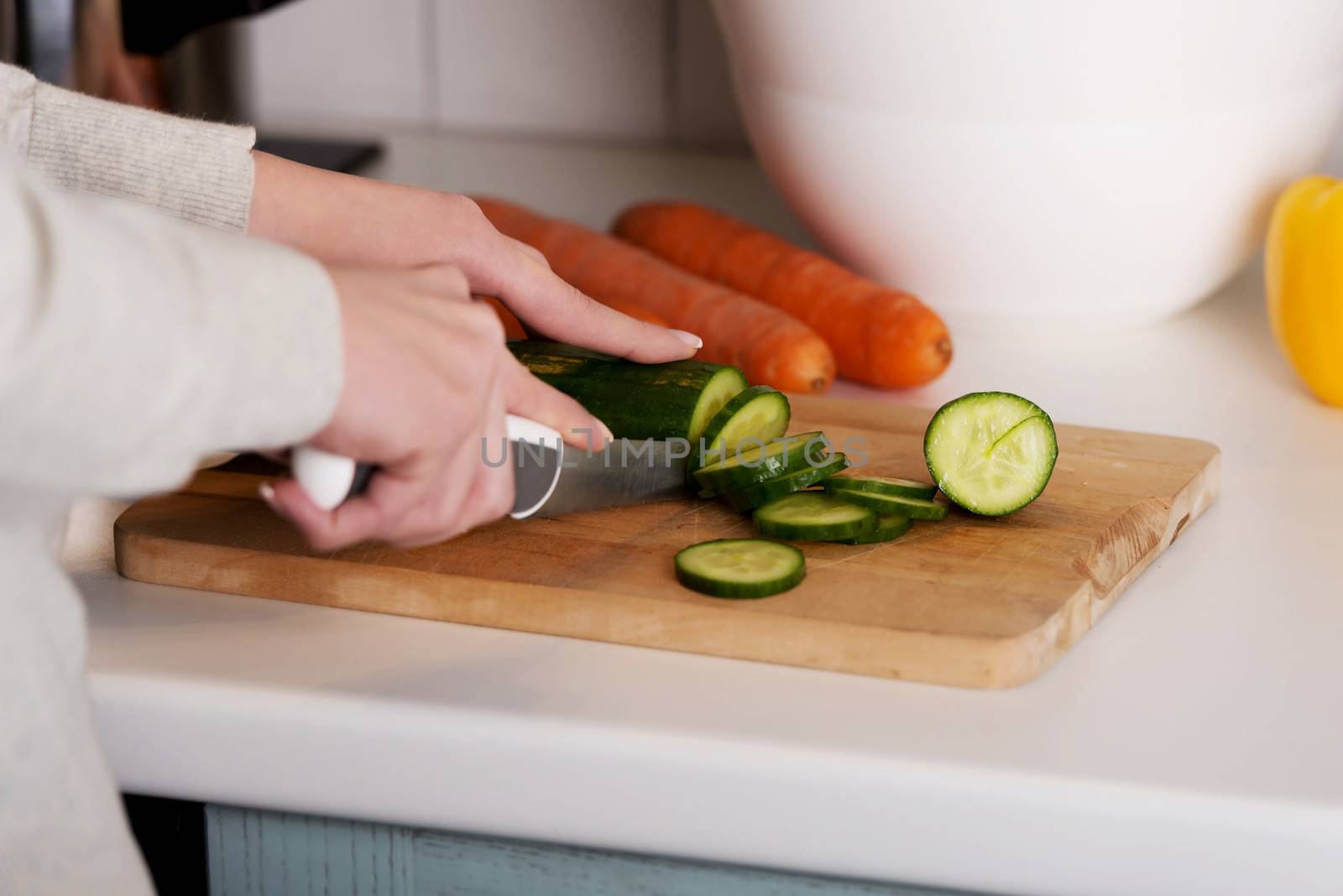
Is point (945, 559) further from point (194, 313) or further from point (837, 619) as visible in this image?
point (194, 313)

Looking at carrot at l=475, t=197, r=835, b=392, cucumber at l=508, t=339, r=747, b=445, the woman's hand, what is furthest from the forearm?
carrot at l=475, t=197, r=835, b=392

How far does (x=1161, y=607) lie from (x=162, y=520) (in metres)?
0.65

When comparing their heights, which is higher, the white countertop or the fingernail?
the fingernail

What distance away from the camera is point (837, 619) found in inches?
33.3

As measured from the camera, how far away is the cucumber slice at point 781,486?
994mm

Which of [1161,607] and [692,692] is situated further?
[1161,607]

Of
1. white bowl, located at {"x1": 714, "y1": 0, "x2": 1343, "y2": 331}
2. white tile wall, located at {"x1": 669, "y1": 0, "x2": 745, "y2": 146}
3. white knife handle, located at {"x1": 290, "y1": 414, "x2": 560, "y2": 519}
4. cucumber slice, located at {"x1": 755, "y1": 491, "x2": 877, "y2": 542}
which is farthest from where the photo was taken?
white tile wall, located at {"x1": 669, "y1": 0, "x2": 745, "y2": 146}

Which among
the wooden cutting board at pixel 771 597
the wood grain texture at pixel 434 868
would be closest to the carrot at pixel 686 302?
the wooden cutting board at pixel 771 597

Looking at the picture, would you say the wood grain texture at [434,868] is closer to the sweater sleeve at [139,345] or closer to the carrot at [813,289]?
the sweater sleeve at [139,345]

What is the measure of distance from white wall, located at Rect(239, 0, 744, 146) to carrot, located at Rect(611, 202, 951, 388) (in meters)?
0.45

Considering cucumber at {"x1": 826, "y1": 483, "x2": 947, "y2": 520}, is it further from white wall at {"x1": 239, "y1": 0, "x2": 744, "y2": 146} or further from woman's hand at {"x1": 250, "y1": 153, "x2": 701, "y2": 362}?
white wall at {"x1": 239, "y1": 0, "x2": 744, "y2": 146}

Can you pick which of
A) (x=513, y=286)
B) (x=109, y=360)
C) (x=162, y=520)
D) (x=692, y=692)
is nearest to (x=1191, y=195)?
(x=513, y=286)

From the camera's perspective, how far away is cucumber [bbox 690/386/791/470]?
1.04 metres

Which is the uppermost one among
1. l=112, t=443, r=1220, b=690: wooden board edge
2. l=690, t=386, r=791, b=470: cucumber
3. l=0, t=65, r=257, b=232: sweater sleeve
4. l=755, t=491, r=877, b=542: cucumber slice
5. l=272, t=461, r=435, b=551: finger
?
l=0, t=65, r=257, b=232: sweater sleeve
